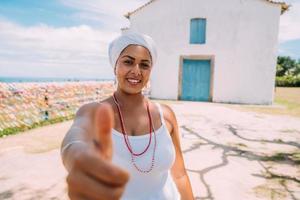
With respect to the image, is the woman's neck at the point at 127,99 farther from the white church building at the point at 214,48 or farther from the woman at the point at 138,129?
the white church building at the point at 214,48

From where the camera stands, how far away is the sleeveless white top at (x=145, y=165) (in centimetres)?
175

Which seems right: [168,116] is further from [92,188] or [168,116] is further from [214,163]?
[214,163]

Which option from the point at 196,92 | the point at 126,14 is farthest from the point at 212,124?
the point at 126,14

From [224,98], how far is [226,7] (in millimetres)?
4782

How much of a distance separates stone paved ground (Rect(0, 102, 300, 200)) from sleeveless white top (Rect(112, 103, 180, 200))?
1.91 meters

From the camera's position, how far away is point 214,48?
617 inches

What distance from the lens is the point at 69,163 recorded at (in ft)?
1.64

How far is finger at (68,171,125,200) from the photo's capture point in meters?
0.43

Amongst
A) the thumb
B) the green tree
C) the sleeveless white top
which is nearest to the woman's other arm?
the sleeveless white top

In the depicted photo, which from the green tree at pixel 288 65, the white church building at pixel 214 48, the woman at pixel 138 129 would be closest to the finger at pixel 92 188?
the woman at pixel 138 129

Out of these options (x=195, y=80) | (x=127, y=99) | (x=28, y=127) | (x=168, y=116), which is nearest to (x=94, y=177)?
(x=127, y=99)

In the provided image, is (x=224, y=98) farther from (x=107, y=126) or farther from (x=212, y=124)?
(x=107, y=126)

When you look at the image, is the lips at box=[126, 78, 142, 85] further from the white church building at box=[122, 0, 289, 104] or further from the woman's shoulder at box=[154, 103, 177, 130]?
the white church building at box=[122, 0, 289, 104]

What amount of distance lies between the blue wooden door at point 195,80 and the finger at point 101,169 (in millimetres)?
15675
